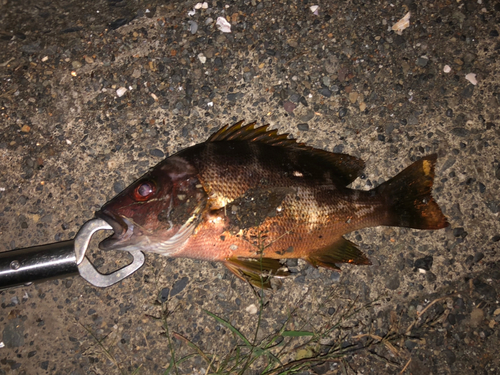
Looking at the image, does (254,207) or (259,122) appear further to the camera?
(259,122)

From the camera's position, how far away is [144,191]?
221 centimetres

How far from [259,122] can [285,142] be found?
372 millimetres

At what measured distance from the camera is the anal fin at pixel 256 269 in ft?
7.75

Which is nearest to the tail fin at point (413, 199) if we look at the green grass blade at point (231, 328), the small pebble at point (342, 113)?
the small pebble at point (342, 113)

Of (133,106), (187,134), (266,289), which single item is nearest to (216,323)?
(266,289)

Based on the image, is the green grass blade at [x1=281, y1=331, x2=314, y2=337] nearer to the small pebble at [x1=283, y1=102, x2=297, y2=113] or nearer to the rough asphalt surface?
the rough asphalt surface

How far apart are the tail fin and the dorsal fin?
0.25 m

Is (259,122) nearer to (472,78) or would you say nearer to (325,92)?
(325,92)

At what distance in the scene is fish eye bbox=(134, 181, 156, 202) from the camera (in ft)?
7.25

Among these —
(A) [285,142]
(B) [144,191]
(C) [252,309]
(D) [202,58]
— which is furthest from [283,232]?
(D) [202,58]

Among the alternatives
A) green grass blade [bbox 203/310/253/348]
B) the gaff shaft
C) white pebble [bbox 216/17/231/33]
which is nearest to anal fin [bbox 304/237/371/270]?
green grass blade [bbox 203/310/253/348]

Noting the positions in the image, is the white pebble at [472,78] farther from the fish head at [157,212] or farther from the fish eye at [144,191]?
the fish eye at [144,191]

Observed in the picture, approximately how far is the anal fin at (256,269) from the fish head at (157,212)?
0.43 m

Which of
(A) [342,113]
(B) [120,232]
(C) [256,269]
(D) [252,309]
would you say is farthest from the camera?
(A) [342,113]
